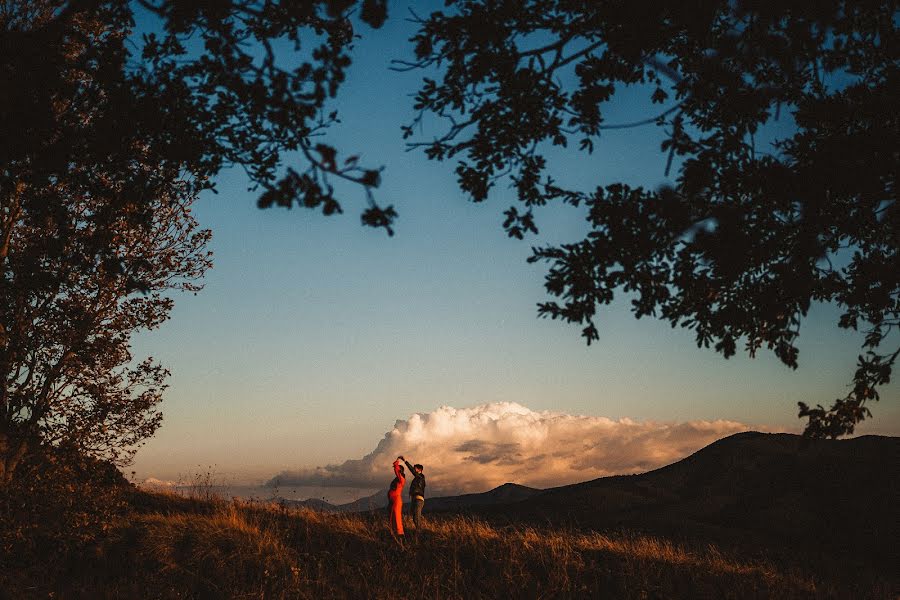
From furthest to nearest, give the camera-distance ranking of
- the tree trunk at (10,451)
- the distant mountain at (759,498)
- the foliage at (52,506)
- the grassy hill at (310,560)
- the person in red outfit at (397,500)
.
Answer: the distant mountain at (759,498) < the person in red outfit at (397,500) < the tree trunk at (10,451) < the grassy hill at (310,560) < the foliage at (52,506)

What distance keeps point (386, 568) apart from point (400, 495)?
369 centimetres

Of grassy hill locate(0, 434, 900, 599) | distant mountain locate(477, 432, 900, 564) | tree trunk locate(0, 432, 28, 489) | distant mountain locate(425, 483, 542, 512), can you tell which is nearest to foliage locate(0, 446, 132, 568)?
grassy hill locate(0, 434, 900, 599)

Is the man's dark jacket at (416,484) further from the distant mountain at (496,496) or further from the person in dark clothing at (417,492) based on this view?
the distant mountain at (496,496)

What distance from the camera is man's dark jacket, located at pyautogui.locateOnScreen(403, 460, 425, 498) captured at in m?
16.4

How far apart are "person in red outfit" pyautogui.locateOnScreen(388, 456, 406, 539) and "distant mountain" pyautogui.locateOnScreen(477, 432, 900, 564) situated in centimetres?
808

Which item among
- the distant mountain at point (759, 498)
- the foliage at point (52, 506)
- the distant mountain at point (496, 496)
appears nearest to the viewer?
the foliage at point (52, 506)

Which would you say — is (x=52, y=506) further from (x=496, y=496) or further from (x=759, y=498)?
(x=496, y=496)

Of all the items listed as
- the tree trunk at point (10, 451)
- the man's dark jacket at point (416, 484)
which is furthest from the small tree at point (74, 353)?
the man's dark jacket at point (416, 484)

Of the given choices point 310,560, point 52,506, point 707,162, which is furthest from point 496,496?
point 707,162

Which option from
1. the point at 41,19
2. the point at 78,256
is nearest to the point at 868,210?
the point at 78,256

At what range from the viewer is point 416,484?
16578 millimetres

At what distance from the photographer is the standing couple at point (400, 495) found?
49.4 feet

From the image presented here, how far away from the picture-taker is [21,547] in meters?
11.0

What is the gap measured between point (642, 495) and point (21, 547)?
31.6 meters
